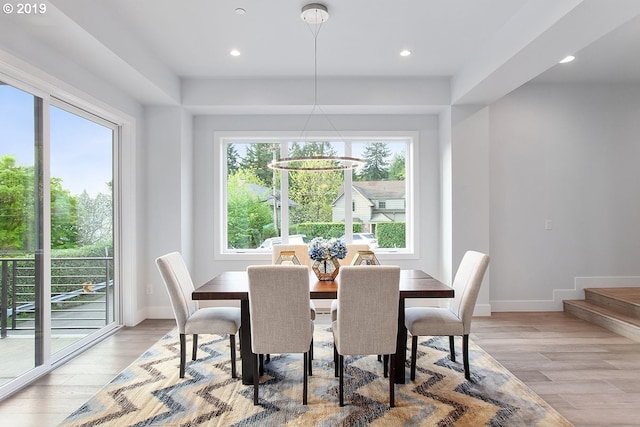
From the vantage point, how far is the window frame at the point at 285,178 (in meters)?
4.74

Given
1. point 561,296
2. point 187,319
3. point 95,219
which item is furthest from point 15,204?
point 561,296

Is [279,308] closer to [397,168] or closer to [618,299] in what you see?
[397,168]

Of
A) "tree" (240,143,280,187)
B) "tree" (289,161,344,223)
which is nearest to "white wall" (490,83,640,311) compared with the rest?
"tree" (289,161,344,223)

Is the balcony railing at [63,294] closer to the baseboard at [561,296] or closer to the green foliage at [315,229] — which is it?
the green foliage at [315,229]

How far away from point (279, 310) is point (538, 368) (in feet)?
7.01

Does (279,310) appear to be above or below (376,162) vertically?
below

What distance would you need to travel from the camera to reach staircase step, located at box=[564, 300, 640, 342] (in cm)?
364

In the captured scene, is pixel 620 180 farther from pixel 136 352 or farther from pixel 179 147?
pixel 136 352

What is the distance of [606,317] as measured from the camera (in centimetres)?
391

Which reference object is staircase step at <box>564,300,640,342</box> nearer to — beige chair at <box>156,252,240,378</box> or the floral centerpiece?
the floral centerpiece

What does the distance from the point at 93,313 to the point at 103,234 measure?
2.54 ft

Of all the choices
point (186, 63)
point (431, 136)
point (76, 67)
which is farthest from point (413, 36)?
point (76, 67)

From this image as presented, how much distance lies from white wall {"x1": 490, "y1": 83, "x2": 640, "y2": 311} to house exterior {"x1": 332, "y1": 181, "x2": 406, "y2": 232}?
112 centimetres

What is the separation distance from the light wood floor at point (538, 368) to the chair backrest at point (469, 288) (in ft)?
2.10
